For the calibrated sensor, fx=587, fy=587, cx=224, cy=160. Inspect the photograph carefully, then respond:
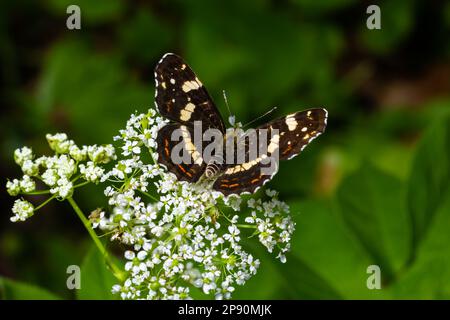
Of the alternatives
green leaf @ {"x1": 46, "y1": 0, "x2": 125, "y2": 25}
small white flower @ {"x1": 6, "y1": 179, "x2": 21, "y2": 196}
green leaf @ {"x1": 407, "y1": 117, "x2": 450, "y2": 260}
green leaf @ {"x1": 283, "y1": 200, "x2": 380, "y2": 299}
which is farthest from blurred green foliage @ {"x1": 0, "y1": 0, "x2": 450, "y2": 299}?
small white flower @ {"x1": 6, "y1": 179, "x2": 21, "y2": 196}

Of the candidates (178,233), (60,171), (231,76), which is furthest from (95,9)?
(178,233)

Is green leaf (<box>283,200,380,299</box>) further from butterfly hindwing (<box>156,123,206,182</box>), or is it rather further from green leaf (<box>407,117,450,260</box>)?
butterfly hindwing (<box>156,123,206,182</box>)

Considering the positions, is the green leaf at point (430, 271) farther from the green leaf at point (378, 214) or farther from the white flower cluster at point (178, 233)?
the white flower cluster at point (178, 233)

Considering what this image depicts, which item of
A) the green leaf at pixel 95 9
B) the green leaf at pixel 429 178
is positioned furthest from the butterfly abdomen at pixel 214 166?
the green leaf at pixel 95 9

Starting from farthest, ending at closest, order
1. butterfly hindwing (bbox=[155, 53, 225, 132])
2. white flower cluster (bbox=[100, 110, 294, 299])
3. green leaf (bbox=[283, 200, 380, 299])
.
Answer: green leaf (bbox=[283, 200, 380, 299]), butterfly hindwing (bbox=[155, 53, 225, 132]), white flower cluster (bbox=[100, 110, 294, 299])

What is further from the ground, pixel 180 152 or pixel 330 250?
pixel 180 152

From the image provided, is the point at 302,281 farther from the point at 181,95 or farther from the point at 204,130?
the point at 181,95
